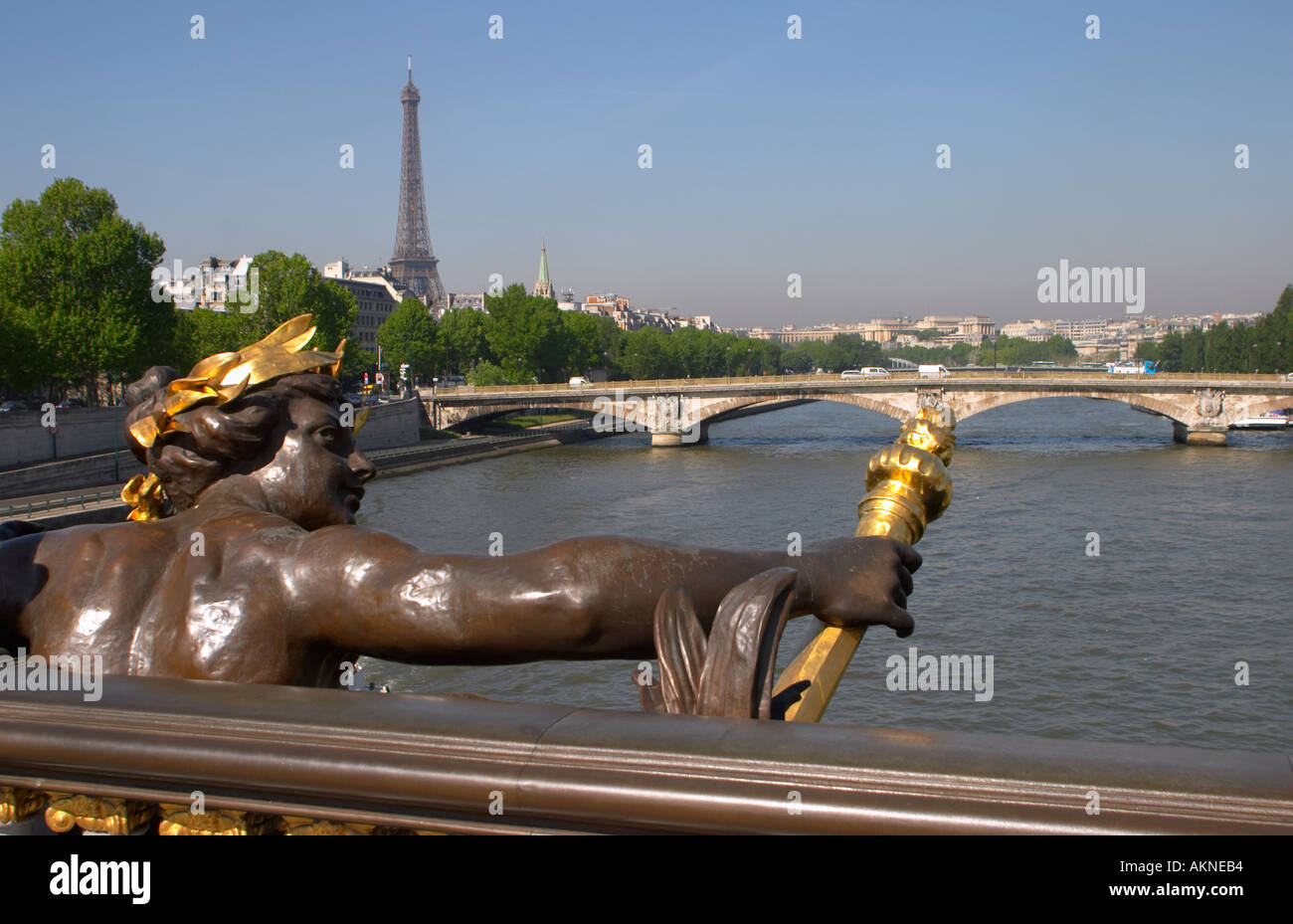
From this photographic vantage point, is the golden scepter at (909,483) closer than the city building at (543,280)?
Yes

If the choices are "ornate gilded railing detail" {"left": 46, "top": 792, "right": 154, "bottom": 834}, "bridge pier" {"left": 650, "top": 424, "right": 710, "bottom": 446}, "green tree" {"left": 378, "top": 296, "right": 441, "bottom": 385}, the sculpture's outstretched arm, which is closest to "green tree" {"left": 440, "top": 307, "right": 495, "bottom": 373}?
"green tree" {"left": 378, "top": 296, "right": 441, "bottom": 385}

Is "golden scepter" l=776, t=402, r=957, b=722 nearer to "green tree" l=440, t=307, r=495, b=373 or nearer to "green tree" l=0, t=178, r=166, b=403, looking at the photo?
"green tree" l=0, t=178, r=166, b=403

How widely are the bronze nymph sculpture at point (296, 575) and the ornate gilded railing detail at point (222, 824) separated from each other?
0.97 feet

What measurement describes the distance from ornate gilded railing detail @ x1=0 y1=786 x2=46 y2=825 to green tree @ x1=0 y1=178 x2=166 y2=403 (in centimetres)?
3065

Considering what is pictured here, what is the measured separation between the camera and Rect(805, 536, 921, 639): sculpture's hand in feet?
6.08

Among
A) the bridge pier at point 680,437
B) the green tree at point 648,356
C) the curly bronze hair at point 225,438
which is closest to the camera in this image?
the curly bronze hair at point 225,438

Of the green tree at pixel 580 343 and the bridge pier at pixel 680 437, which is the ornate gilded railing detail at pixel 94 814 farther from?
the green tree at pixel 580 343

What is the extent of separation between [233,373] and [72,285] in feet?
102

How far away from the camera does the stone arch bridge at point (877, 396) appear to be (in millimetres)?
38281

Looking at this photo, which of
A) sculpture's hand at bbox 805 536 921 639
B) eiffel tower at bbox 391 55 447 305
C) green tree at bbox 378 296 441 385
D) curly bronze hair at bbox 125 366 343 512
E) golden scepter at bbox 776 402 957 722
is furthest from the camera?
eiffel tower at bbox 391 55 447 305

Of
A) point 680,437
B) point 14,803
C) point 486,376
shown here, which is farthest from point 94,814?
point 486,376

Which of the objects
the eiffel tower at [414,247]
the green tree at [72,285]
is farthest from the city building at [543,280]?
the green tree at [72,285]

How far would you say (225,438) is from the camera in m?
2.17
